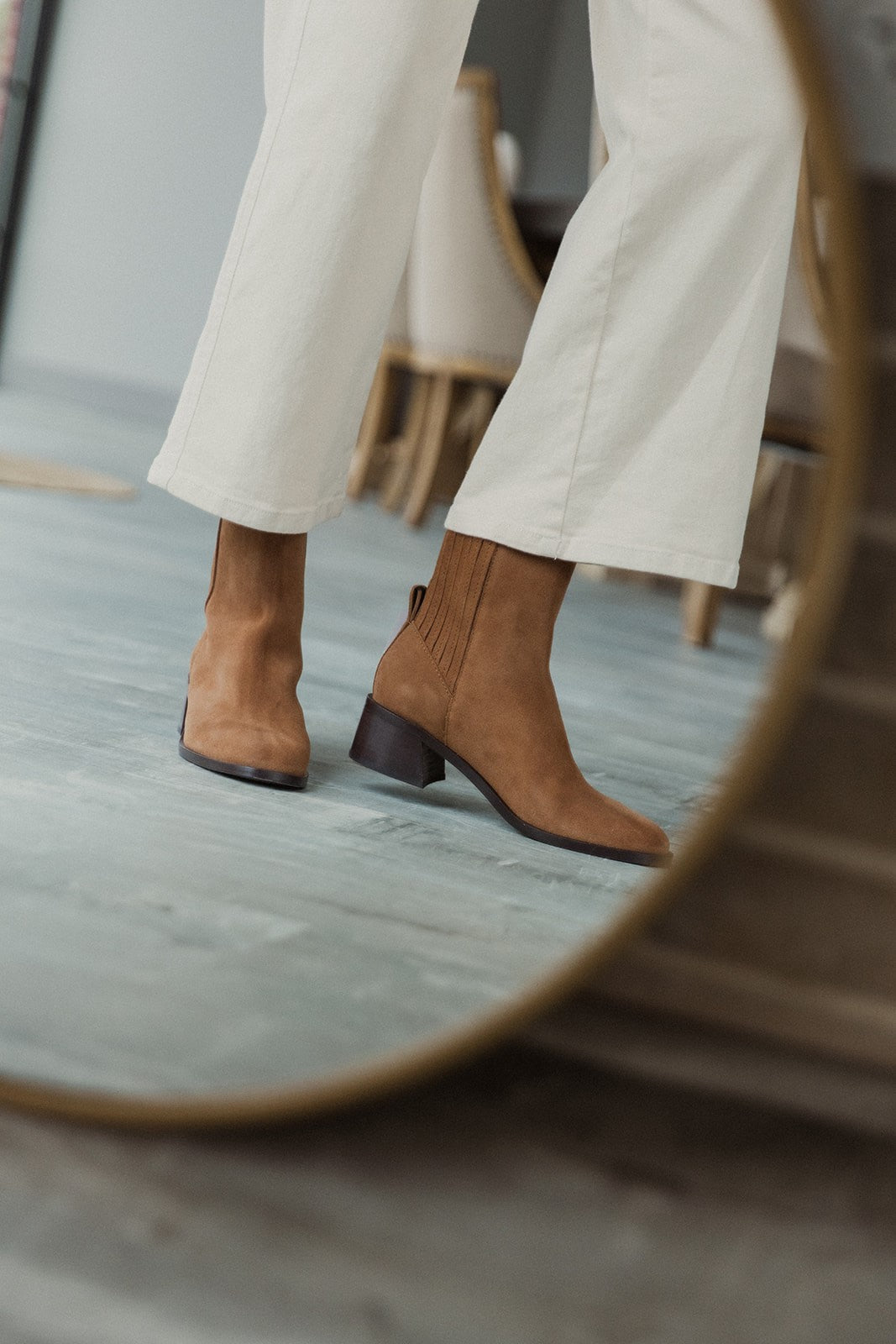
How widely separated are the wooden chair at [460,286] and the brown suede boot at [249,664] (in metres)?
1.39

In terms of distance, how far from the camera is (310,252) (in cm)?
61

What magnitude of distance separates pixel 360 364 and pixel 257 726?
189 mm

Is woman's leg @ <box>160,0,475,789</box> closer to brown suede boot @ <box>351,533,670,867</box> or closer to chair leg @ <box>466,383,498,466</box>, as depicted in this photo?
brown suede boot @ <box>351,533,670,867</box>

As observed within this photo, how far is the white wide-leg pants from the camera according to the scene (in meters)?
0.59

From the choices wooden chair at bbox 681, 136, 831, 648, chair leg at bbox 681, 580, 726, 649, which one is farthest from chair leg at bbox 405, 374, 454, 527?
chair leg at bbox 681, 580, 726, 649

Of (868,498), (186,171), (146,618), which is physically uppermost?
(186,171)

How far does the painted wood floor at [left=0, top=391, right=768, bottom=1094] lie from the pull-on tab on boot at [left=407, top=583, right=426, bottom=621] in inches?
3.7

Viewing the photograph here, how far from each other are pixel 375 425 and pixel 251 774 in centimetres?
206

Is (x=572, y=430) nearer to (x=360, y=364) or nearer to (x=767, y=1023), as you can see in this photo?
(x=360, y=364)

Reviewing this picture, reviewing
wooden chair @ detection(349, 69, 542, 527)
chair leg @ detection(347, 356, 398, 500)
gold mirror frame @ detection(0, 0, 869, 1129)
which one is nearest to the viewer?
gold mirror frame @ detection(0, 0, 869, 1129)

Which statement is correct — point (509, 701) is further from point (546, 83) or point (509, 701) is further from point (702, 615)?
point (546, 83)

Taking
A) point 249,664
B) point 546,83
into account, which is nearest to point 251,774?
point 249,664

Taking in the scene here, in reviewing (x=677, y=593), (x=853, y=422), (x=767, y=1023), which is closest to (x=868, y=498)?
(x=853, y=422)

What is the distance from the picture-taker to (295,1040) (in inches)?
15.1
